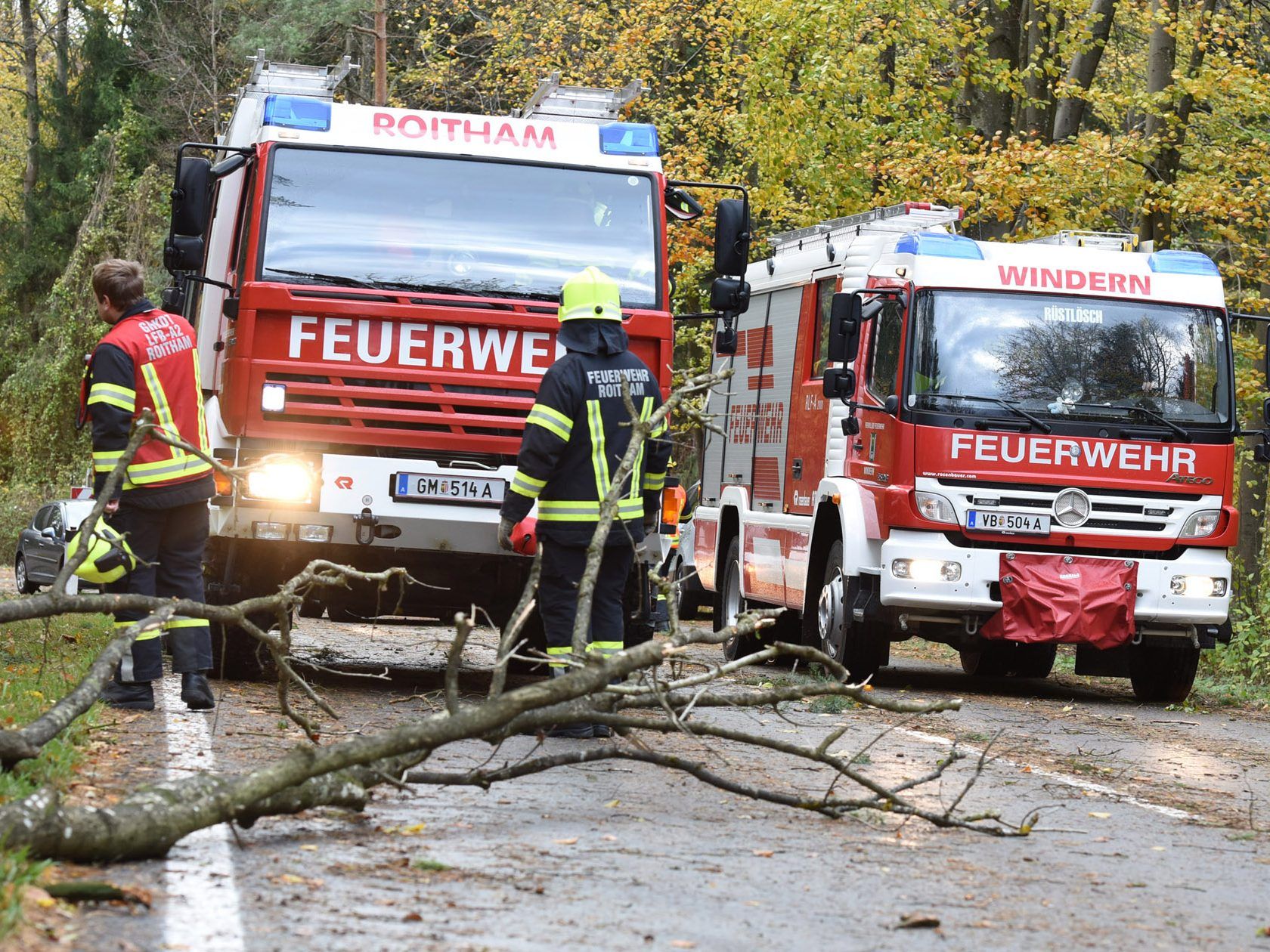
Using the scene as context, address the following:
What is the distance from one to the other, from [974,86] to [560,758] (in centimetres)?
1853

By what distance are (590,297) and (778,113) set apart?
592 inches

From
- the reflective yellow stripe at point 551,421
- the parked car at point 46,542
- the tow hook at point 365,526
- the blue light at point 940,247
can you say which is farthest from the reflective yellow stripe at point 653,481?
the parked car at point 46,542

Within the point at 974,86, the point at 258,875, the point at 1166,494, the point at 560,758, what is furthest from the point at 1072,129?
the point at 258,875

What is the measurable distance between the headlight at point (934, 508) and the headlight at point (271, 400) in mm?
4557

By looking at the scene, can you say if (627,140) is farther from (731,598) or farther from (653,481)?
(731,598)

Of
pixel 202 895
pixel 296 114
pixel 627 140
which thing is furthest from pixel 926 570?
pixel 202 895

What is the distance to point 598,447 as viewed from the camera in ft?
29.5

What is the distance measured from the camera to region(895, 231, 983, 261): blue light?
43.5ft

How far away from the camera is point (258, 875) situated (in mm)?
5570

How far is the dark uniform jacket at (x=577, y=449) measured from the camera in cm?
888

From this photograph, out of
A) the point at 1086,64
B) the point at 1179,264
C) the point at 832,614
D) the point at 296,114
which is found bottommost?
the point at 832,614

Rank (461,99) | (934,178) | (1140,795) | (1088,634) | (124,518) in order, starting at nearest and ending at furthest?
1. (1140,795)
2. (124,518)
3. (1088,634)
4. (934,178)
5. (461,99)

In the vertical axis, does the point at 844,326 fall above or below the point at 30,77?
below

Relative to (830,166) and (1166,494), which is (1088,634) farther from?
(830,166)
